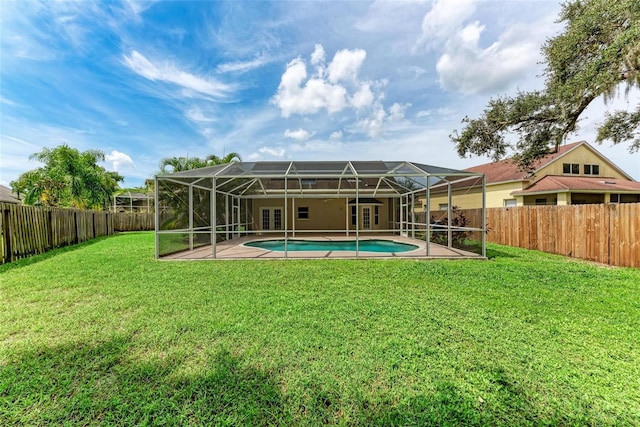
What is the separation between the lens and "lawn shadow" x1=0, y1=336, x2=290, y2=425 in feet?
6.84

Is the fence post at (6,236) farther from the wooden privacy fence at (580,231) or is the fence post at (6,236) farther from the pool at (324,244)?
the wooden privacy fence at (580,231)

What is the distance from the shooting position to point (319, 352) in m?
2.93

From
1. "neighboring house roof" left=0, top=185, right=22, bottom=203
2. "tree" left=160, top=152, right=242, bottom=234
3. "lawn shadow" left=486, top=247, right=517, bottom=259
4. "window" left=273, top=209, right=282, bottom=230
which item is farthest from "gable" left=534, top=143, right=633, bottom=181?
"neighboring house roof" left=0, top=185, right=22, bottom=203

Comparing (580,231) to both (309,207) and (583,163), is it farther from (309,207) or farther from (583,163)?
(583,163)

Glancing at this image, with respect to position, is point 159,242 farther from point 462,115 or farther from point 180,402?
point 462,115

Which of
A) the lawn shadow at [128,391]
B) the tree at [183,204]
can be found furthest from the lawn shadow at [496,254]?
the tree at [183,204]

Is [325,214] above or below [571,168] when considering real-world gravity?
below

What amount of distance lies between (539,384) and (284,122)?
53.8ft

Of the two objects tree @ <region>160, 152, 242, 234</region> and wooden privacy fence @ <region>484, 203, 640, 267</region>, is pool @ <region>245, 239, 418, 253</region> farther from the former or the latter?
wooden privacy fence @ <region>484, 203, 640, 267</region>

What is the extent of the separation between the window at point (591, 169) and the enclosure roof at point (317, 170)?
1650 centimetres

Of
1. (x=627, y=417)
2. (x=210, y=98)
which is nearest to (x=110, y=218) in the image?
(x=210, y=98)

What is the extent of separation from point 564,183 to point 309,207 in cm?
1503

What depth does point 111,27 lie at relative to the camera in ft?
29.1

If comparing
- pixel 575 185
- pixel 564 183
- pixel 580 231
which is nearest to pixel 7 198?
pixel 580 231
